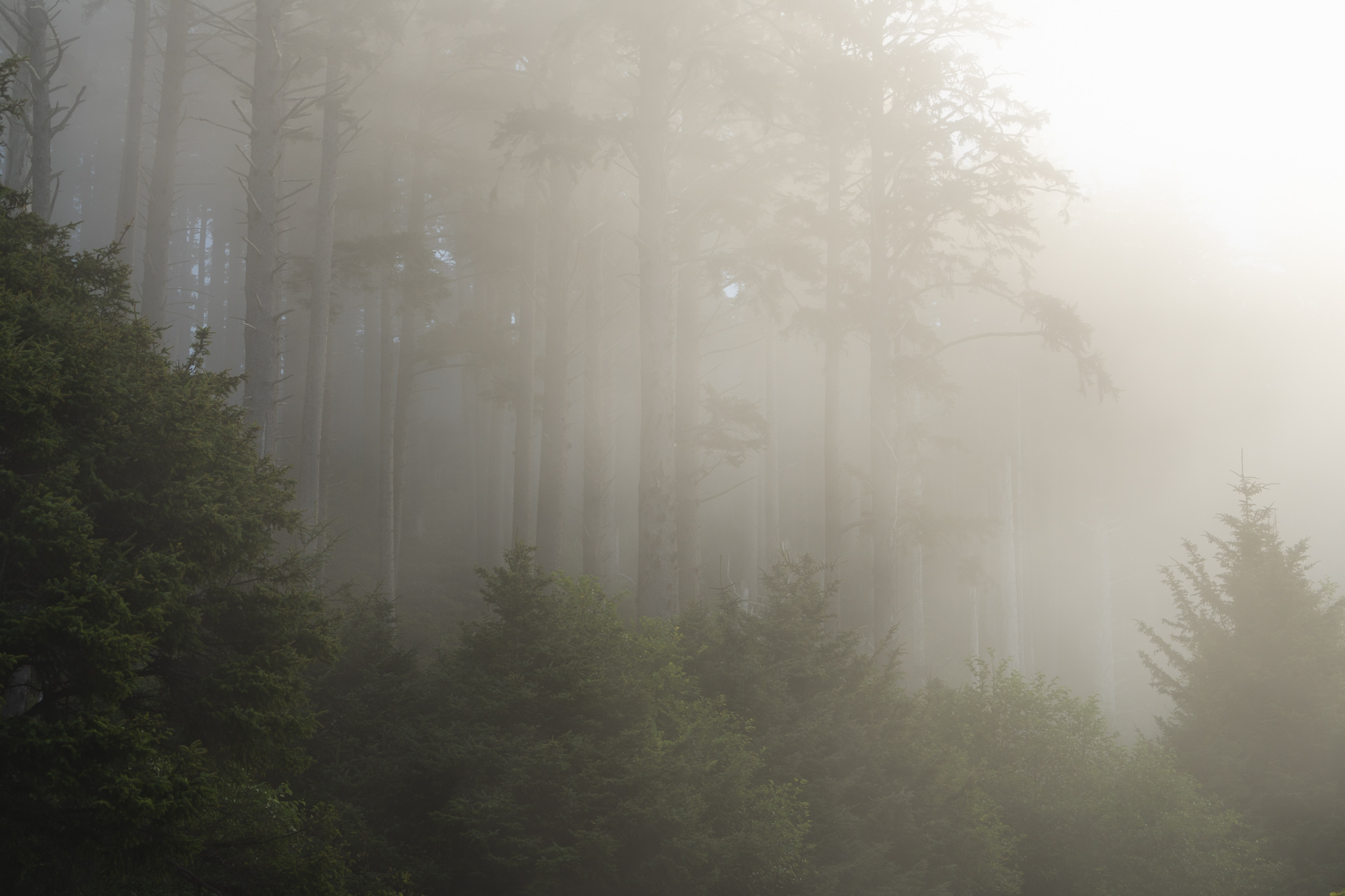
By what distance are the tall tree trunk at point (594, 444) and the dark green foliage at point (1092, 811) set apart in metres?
6.77

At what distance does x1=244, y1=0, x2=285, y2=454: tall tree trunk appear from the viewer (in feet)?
36.9

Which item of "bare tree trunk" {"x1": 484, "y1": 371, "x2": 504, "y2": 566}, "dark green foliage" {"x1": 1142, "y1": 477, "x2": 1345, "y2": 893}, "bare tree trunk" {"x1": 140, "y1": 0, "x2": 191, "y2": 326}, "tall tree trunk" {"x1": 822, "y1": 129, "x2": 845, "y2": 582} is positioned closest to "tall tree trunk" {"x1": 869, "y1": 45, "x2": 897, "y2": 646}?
"tall tree trunk" {"x1": 822, "y1": 129, "x2": 845, "y2": 582}

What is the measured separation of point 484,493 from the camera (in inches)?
1158

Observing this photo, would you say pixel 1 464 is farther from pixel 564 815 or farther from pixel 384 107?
pixel 384 107

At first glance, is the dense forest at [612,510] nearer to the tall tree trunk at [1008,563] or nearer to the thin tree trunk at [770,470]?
the tall tree trunk at [1008,563]

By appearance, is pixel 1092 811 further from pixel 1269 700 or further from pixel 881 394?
pixel 881 394

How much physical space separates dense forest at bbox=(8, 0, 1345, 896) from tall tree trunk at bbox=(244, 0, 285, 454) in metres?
0.06

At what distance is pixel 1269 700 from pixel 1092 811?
12.7ft

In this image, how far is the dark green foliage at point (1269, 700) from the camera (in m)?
9.89

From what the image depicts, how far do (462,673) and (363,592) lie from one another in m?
14.9

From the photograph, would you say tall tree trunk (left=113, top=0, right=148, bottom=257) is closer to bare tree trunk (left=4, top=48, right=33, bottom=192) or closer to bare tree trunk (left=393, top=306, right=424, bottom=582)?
bare tree trunk (left=4, top=48, right=33, bottom=192)

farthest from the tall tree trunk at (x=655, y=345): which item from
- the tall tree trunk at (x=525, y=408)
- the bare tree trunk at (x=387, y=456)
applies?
the bare tree trunk at (x=387, y=456)

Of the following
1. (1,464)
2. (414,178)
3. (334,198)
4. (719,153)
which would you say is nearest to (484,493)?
(414,178)

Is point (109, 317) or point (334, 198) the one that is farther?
point (334, 198)
